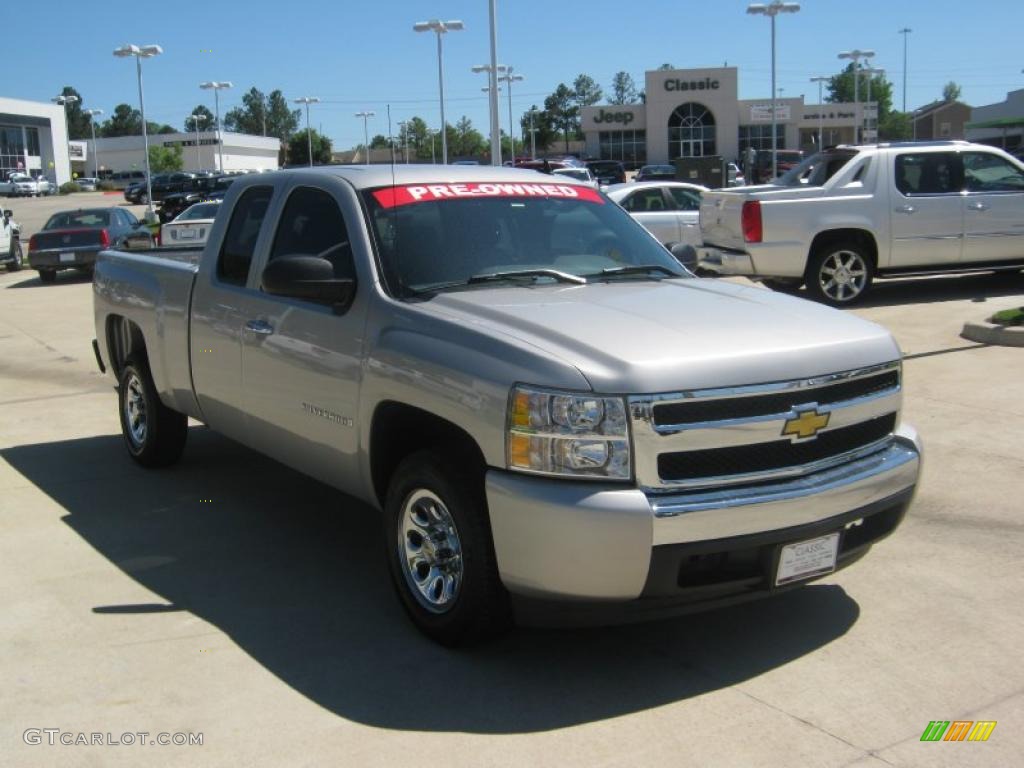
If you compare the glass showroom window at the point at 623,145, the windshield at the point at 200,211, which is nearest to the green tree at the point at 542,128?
the glass showroom window at the point at 623,145

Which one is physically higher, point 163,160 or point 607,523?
point 163,160

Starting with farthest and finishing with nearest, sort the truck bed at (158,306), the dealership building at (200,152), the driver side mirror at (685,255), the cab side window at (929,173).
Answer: the dealership building at (200,152) → the cab side window at (929,173) → the truck bed at (158,306) → the driver side mirror at (685,255)

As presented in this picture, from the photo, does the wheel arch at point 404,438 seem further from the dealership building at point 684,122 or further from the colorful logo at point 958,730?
the dealership building at point 684,122

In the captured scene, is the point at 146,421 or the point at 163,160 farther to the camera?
the point at 163,160

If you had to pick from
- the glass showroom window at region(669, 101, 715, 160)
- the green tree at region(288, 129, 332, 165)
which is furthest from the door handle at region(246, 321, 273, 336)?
the green tree at region(288, 129, 332, 165)

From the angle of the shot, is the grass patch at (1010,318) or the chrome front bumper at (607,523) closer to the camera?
the chrome front bumper at (607,523)

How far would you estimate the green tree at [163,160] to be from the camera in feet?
310

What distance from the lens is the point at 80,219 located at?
24.1 meters

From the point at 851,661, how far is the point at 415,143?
100350 mm

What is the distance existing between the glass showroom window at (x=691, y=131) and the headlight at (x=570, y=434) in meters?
78.6

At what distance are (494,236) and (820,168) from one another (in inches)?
386

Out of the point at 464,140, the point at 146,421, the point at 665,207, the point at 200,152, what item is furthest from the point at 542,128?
the point at 146,421

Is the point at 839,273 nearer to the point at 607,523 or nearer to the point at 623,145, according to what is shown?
the point at 607,523

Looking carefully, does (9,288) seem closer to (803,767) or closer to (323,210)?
(323,210)
